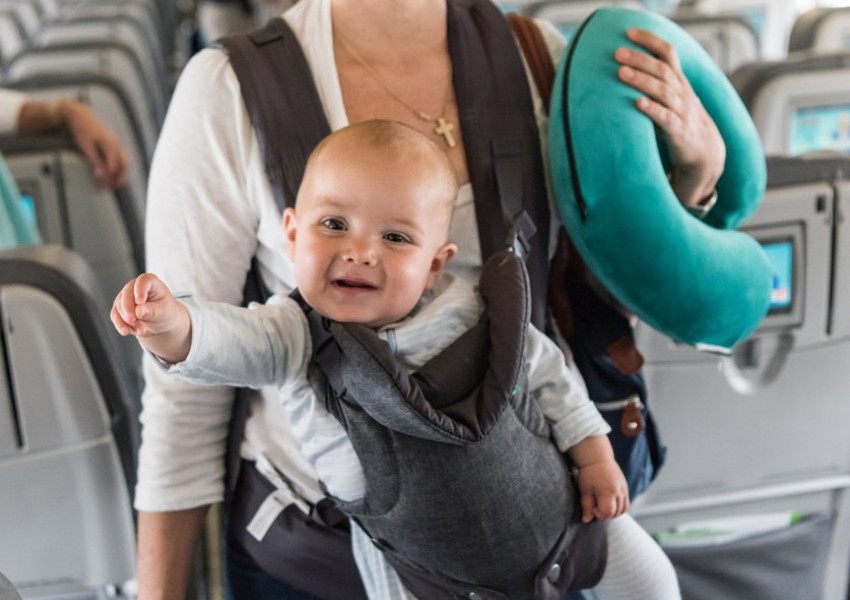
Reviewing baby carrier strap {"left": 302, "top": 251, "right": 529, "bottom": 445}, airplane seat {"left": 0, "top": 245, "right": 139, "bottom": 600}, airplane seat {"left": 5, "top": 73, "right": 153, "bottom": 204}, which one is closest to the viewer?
baby carrier strap {"left": 302, "top": 251, "right": 529, "bottom": 445}

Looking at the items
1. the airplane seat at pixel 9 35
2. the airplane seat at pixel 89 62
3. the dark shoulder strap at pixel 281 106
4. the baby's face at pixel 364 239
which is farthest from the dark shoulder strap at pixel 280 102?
the airplane seat at pixel 9 35

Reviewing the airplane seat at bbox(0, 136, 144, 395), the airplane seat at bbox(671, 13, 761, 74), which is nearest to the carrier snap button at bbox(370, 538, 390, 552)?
the airplane seat at bbox(0, 136, 144, 395)

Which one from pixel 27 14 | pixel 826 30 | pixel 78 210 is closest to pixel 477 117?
pixel 78 210

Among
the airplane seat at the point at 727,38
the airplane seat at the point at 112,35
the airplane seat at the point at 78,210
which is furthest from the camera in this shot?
the airplane seat at the point at 112,35

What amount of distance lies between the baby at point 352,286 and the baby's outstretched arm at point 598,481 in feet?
0.10

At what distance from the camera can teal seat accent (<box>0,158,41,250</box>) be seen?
189cm

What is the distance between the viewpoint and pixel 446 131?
1.12 meters

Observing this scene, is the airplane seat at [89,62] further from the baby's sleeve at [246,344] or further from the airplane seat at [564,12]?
the baby's sleeve at [246,344]

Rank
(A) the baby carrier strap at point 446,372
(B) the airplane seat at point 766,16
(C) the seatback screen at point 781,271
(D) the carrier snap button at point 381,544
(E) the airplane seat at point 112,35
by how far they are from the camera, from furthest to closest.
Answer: (B) the airplane seat at point 766,16 → (E) the airplane seat at point 112,35 → (C) the seatback screen at point 781,271 → (D) the carrier snap button at point 381,544 → (A) the baby carrier strap at point 446,372

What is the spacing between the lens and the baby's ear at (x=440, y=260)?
1002 mm

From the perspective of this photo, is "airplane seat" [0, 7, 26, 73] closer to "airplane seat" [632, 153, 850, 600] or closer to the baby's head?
"airplane seat" [632, 153, 850, 600]

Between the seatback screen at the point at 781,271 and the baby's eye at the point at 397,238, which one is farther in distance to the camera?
the seatback screen at the point at 781,271

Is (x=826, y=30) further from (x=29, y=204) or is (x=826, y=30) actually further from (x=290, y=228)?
(x=290, y=228)

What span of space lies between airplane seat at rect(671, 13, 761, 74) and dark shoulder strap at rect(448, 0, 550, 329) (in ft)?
8.90
